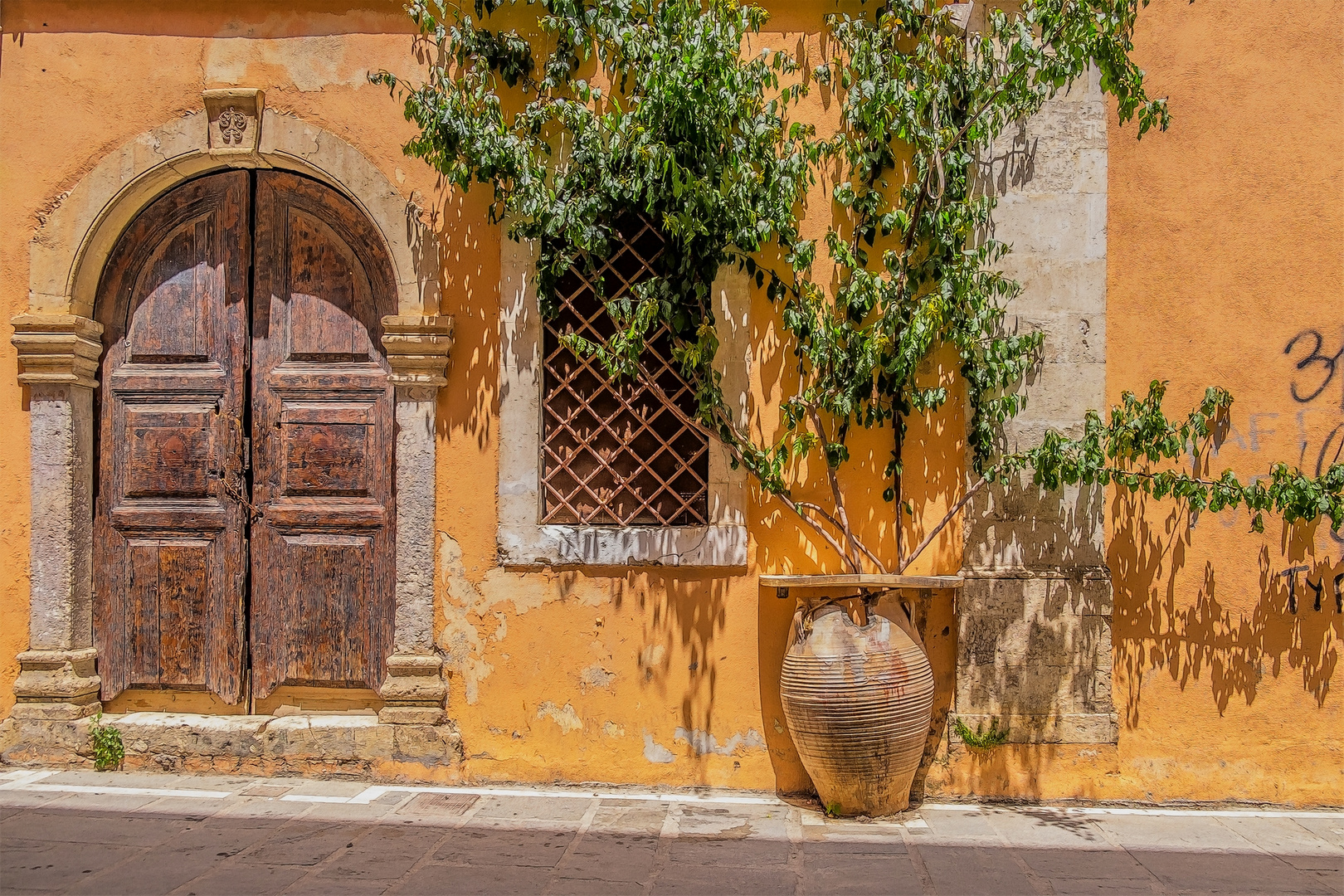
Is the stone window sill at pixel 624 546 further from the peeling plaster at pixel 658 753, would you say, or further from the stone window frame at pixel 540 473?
the peeling plaster at pixel 658 753

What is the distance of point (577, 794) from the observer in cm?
411

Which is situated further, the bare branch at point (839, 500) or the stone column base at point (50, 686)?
the stone column base at point (50, 686)

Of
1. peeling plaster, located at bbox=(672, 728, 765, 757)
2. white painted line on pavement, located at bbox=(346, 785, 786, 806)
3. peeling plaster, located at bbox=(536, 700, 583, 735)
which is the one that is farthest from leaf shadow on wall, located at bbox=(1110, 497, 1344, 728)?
peeling plaster, located at bbox=(536, 700, 583, 735)

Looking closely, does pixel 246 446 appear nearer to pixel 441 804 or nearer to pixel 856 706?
pixel 441 804

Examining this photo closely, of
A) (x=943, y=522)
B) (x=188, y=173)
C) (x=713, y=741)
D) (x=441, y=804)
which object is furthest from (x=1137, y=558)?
(x=188, y=173)

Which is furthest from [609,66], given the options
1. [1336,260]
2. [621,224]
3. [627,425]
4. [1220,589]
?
[1220,589]

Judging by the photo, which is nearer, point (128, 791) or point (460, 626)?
point (128, 791)

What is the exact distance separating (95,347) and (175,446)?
61 centimetres

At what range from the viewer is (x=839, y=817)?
3.89 meters

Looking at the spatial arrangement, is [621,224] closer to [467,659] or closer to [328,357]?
[328,357]

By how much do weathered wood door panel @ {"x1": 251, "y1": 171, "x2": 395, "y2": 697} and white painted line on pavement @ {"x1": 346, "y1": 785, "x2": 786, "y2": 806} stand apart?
0.52 m

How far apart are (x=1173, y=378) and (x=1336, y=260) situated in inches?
35.8

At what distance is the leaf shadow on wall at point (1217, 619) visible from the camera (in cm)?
412

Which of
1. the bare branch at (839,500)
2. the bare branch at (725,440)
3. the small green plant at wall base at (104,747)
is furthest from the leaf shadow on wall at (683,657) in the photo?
the small green plant at wall base at (104,747)
